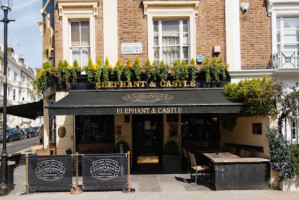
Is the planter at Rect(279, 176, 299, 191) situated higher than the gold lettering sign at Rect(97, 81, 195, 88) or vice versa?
the gold lettering sign at Rect(97, 81, 195, 88)

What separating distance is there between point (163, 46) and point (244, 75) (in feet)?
10.9

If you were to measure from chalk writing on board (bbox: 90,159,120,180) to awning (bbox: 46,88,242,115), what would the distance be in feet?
4.72

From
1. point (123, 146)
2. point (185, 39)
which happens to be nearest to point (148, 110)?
point (123, 146)

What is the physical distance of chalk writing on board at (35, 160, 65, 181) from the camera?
691 cm

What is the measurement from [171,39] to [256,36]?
332 cm

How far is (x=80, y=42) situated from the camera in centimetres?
961

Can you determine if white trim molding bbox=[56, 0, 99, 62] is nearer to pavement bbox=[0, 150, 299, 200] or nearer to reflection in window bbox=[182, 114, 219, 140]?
reflection in window bbox=[182, 114, 219, 140]

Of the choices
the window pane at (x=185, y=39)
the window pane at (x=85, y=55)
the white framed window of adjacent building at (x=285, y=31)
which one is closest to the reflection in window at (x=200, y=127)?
the window pane at (x=185, y=39)

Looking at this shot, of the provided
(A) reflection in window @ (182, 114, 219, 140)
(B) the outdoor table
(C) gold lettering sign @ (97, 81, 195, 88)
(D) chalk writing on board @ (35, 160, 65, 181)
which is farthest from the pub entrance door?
(D) chalk writing on board @ (35, 160, 65, 181)

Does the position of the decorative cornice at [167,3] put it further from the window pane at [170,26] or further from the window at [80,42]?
the window at [80,42]

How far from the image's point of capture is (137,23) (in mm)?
9367

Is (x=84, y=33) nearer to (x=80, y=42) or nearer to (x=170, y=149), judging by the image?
(x=80, y=42)

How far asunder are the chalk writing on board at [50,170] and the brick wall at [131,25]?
4497 millimetres

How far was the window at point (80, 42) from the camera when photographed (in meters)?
9.61
